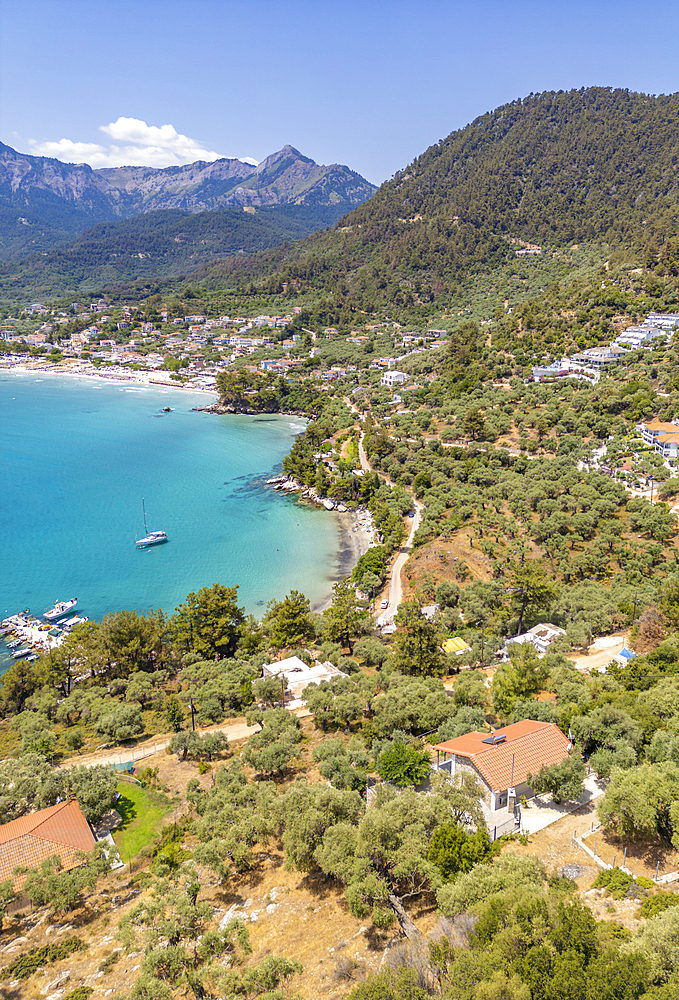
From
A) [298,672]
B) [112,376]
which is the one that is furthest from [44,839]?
[112,376]

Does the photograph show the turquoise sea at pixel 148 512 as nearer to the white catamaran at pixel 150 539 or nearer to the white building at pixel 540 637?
the white catamaran at pixel 150 539

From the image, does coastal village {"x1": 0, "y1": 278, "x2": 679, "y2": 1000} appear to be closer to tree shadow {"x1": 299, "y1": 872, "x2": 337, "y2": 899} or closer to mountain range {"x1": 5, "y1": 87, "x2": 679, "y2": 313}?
tree shadow {"x1": 299, "y1": 872, "x2": 337, "y2": 899}

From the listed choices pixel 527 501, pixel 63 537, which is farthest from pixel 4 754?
pixel 527 501

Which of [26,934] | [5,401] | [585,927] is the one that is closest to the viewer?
[585,927]

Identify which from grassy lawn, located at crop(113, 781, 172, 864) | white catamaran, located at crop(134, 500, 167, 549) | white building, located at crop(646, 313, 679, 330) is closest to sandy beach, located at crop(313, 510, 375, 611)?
white catamaran, located at crop(134, 500, 167, 549)

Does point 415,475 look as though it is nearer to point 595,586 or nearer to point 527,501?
point 527,501
